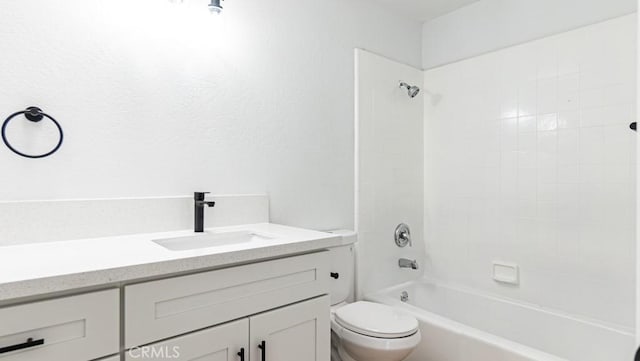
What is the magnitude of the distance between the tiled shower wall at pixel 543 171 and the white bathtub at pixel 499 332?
0.08 meters

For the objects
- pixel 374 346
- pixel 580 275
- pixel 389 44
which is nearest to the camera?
pixel 374 346

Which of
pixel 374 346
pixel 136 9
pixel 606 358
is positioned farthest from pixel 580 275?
pixel 136 9

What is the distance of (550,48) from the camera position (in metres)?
2.09

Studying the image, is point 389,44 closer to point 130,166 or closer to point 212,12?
point 212,12

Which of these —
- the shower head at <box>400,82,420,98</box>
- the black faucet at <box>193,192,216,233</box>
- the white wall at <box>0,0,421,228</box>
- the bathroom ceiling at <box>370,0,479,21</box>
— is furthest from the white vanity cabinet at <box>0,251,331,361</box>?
the bathroom ceiling at <box>370,0,479,21</box>

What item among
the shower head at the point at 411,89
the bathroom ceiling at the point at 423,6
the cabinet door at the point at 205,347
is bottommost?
the cabinet door at the point at 205,347

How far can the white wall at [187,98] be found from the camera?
1.25 m

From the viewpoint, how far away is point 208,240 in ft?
4.70

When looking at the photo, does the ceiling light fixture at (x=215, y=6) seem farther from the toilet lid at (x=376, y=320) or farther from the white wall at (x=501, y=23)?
the white wall at (x=501, y=23)

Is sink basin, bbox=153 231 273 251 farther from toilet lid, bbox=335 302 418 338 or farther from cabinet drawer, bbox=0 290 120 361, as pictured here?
toilet lid, bbox=335 302 418 338

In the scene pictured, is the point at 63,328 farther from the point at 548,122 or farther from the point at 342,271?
the point at 548,122

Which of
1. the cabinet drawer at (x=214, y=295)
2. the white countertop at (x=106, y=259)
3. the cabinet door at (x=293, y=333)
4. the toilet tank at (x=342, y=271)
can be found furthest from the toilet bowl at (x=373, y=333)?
the white countertop at (x=106, y=259)

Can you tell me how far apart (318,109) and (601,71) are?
4.93 feet

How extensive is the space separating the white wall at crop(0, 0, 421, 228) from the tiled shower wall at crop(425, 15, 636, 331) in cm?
79
